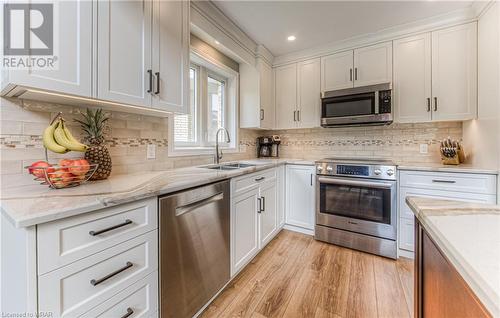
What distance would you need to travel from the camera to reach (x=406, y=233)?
7.20ft

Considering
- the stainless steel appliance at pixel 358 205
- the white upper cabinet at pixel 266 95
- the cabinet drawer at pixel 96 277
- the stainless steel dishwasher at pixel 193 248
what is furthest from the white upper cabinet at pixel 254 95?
the cabinet drawer at pixel 96 277

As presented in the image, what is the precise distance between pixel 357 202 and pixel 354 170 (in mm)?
356

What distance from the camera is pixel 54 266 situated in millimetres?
742

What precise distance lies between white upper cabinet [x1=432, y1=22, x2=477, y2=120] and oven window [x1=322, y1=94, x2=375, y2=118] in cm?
65

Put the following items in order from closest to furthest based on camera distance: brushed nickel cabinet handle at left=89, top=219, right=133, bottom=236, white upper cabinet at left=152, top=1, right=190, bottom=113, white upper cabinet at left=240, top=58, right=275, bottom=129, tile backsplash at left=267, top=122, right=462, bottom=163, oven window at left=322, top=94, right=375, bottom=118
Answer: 1. brushed nickel cabinet handle at left=89, top=219, right=133, bottom=236
2. white upper cabinet at left=152, top=1, right=190, bottom=113
3. oven window at left=322, top=94, right=375, bottom=118
4. tile backsplash at left=267, top=122, right=462, bottom=163
5. white upper cabinet at left=240, top=58, right=275, bottom=129

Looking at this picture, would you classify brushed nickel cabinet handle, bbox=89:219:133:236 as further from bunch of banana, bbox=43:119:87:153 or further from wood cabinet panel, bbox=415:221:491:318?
wood cabinet panel, bbox=415:221:491:318

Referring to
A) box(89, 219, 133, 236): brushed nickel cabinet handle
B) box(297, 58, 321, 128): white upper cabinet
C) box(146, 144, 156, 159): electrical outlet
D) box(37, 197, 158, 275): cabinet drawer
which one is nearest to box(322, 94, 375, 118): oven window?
box(297, 58, 321, 128): white upper cabinet

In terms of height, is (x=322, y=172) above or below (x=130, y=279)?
above

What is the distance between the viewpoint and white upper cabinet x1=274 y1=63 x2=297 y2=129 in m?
3.13

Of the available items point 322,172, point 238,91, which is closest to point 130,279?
point 322,172

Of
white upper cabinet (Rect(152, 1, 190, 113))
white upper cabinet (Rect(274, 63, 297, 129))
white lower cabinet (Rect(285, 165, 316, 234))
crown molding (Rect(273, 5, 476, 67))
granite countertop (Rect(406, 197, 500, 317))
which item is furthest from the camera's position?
white upper cabinet (Rect(274, 63, 297, 129))

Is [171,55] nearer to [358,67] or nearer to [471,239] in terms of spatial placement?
[471,239]

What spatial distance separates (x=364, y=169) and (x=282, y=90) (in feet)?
5.44

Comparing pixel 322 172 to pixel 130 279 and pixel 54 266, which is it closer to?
pixel 130 279
